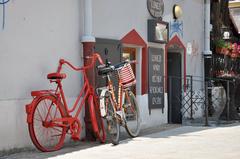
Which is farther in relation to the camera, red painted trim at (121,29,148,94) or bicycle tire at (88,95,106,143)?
red painted trim at (121,29,148,94)

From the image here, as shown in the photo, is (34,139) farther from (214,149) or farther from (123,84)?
(214,149)

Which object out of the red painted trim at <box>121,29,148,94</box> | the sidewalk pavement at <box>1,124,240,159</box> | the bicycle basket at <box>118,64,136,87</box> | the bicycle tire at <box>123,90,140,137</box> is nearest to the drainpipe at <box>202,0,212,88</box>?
the red painted trim at <box>121,29,148,94</box>

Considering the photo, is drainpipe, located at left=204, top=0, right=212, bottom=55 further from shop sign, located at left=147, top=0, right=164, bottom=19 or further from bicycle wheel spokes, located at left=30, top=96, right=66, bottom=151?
bicycle wheel spokes, located at left=30, top=96, right=66, bottom=151

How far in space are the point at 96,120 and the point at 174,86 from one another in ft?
13.9

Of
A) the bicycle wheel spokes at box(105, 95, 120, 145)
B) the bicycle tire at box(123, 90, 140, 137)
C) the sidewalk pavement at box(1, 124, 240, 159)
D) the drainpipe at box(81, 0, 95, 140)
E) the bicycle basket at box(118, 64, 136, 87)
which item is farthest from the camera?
the bicycle tire at box(123, 90, 140, 137)

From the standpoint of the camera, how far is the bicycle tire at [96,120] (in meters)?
8.04

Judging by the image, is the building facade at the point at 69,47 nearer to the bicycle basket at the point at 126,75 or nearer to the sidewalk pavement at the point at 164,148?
the bicycle basket at the point at 126,75

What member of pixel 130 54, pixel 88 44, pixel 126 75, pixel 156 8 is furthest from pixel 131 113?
pixel 156 8

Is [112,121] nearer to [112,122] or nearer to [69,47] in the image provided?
[112,122]

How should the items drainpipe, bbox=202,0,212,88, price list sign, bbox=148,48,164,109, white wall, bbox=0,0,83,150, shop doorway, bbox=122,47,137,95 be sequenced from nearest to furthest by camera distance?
white wall, bbox=0,0,83,150 → shop doorway, bbox=122,47,137,95 → price list sign, bbox=148,48,164,109 → drainpipe, bbox=202,0,212,88

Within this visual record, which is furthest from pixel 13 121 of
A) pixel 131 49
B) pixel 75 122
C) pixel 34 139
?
pixel 131 49

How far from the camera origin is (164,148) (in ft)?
25.0

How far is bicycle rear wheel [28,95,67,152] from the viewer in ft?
23.7

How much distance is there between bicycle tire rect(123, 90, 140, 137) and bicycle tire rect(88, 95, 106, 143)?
1.84 feet
